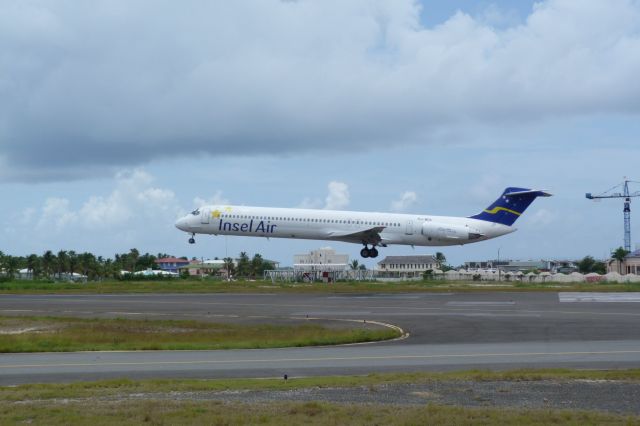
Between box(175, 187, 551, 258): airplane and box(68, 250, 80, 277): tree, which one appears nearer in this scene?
box(175, 187, 551, 258): airplane

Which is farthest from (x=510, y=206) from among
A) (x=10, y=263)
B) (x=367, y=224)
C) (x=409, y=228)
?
(x=10, y=263)

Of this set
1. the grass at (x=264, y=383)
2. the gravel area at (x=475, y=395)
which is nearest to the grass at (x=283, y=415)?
the gravel area at (x=475, y=395)

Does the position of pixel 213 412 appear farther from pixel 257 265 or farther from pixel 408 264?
pixel 408 264

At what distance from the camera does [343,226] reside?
65.4 meters

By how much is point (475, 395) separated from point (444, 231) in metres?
52.1

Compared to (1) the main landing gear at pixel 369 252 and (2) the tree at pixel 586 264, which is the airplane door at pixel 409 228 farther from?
(2) the tree at pixel 586 264

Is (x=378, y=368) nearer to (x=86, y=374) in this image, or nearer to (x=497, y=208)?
(x=86, y=374)

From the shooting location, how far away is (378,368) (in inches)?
721

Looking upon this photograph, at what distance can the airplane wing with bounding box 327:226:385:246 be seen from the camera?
6403cm

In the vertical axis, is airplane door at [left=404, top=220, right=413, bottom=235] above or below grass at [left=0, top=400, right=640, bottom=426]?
above

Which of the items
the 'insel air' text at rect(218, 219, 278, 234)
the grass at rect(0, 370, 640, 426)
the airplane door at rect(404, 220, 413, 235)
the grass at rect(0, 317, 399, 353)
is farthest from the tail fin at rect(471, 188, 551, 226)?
the grass at rect(0, 370, 640, 426)

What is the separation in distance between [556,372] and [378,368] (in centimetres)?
397

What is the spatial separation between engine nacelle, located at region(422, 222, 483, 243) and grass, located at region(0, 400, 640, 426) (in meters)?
53.4

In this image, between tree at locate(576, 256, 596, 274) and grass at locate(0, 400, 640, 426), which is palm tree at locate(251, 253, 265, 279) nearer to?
tree at locate(576, 256, 596, 274)
